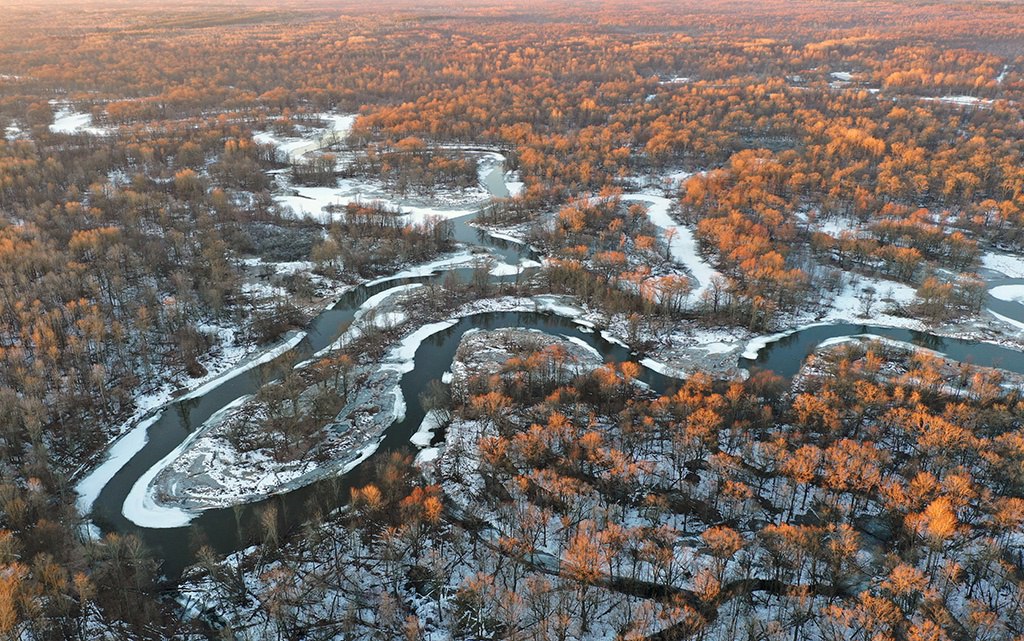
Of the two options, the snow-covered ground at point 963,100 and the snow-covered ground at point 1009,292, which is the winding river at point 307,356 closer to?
the snow-covered ground at point 1009,292

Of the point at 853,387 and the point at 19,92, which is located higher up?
the point at 19,92

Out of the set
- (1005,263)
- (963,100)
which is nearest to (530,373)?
(1005,263)

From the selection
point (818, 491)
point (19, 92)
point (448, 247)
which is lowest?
point (818, 491)

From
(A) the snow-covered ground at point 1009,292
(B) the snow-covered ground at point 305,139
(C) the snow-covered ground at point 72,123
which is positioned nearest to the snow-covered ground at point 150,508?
(B) the snow-covered ground at point 305,139

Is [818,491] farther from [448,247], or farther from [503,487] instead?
[448,247]

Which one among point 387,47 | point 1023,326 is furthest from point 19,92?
point 1023,326

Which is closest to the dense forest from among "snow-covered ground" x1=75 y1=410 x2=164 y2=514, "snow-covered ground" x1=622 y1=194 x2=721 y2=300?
"snow-covered ground" x1=75 y1=410 x2=164 y2=514
